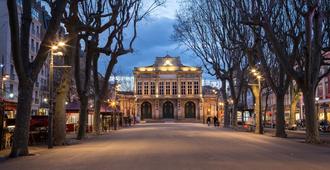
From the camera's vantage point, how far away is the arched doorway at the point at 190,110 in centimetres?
12681

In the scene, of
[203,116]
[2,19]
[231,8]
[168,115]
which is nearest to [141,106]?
[168,115]

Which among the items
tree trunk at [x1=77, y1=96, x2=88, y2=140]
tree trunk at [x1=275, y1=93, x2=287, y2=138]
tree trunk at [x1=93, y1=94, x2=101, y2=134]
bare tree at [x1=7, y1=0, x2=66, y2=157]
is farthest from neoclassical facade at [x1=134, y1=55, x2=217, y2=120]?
bare tree at [x1=7, y1=0, x2=66, y2=157]

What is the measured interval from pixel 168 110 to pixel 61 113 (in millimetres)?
100109

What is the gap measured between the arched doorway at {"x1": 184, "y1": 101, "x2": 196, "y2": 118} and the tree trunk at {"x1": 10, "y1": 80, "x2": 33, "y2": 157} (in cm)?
10774

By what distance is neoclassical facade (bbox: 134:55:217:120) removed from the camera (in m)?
126

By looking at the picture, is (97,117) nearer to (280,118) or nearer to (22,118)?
(280,118)

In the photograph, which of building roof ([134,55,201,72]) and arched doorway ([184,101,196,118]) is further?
building roof ([134,55,201,72])

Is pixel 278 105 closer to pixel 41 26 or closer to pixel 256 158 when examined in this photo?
pixel 256 158

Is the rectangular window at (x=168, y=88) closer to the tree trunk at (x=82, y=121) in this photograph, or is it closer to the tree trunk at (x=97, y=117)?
the tree trunk at (x=97, y=117)

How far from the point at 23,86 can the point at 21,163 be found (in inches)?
166

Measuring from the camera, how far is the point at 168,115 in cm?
12750

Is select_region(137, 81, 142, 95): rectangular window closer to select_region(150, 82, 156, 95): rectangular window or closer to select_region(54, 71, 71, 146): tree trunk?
select_region(150, 82, 156, 95): rectangular window

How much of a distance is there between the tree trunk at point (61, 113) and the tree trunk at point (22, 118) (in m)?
7.49

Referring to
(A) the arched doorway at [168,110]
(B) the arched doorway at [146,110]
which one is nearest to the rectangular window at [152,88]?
(B) the arched doorway at [146,110]
